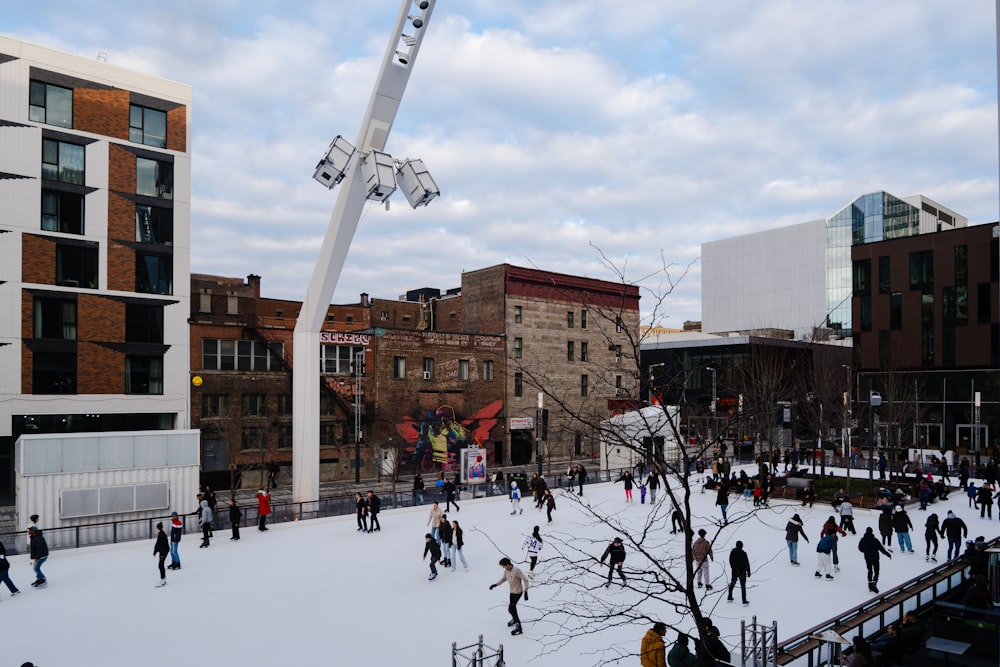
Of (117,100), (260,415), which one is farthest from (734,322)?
(117,100)

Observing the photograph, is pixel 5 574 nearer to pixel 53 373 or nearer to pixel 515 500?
pixel 515 500

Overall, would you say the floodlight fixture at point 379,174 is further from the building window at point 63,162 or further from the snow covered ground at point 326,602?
the building window at point 63,162

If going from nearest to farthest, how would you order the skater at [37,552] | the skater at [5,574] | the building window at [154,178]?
1. the skater at [5,574]
2. the skater at [37,552]
3. the building window at [154,178]

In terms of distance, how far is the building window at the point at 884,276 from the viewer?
5375cm

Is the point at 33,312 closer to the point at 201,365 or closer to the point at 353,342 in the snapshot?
the point at 201,365

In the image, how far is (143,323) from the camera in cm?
3647

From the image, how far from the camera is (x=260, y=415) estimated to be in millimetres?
38469

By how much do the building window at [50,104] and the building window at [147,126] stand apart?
9.25ft

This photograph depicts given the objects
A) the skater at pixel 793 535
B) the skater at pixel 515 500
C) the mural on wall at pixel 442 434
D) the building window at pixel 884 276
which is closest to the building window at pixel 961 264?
the building window at pixel 884 276

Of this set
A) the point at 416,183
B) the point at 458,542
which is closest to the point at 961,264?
the point at 416,183

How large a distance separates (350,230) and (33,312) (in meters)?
18.8

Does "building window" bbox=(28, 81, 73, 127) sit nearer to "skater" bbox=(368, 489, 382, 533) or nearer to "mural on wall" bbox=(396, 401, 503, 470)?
"mural on wall" bbox=(396, 401, 503, 470)

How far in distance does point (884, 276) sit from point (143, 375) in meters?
52.4

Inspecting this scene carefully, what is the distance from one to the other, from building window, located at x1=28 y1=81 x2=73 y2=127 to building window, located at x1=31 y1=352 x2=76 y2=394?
1142 cm
